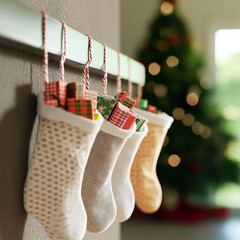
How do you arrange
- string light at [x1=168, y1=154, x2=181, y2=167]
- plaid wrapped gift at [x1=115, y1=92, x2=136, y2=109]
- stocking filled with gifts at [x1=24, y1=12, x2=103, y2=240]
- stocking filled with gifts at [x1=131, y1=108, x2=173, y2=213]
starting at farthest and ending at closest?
string light at [x1=168, y1=154, x2=181, y2=167], stocking filled with gifts at [x1=131, y1=108, x2=173, y2=213], plaid wrapped gift at [x1=115, y1=92, x2=136, y2=109], stocking filled with gifts at [x1=24, y1=12, x2=103, y2=240]

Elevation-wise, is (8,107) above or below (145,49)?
below

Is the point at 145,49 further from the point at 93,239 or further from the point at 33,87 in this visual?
the point at 33,87

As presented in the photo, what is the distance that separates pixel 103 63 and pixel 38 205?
1.55ft

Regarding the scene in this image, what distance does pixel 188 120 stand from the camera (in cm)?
496

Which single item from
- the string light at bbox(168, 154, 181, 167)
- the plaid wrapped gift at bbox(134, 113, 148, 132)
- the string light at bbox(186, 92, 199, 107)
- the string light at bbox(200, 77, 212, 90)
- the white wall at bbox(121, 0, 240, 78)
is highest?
the white wall at bbox(121, 0, 240, 78)

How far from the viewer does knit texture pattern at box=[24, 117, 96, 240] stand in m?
0.85

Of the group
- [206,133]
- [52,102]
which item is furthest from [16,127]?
[206,133]

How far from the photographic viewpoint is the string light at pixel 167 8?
509 centimetres

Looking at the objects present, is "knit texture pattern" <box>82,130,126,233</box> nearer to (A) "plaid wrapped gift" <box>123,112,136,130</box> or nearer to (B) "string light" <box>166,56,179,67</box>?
(A) "plaid wrapped gift" <box>123,112,136,130</box>

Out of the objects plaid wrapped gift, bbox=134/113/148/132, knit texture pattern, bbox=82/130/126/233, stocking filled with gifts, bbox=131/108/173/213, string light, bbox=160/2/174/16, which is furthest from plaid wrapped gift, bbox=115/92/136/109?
string light, bbox=160/2/174/16

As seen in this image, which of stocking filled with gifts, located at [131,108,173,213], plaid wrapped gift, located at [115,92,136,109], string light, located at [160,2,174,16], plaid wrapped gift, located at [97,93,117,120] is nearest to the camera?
plaid wrapped gift, located at [97,93,117,120]

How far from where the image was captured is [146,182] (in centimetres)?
156

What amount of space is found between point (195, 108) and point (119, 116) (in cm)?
400

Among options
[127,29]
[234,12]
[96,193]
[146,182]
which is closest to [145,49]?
[127,29]
